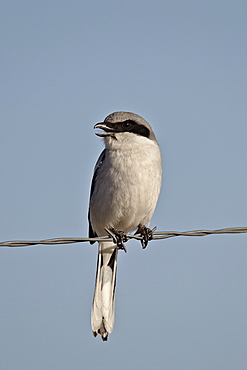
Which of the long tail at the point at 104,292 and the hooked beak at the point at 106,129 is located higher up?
the hooked beak at the point at 106,129

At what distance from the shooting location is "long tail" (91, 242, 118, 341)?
6727mm

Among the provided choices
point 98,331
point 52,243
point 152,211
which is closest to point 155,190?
point 152,211

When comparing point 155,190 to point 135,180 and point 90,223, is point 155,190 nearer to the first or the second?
point 135,180

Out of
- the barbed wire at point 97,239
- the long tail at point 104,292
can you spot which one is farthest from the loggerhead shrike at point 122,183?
the barbed wire at point 97,239

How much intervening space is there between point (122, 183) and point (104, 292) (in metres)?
1.59

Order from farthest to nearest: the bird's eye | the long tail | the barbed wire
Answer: the long tail < the bird's eye < the barbed wire

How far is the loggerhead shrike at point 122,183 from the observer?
6.17 m

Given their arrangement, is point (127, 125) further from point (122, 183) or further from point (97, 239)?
point (97, 239)

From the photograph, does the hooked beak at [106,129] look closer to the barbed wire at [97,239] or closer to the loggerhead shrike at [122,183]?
the loggerhead shrike at [122,183]

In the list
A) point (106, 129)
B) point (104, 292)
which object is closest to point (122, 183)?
point (106, 129)

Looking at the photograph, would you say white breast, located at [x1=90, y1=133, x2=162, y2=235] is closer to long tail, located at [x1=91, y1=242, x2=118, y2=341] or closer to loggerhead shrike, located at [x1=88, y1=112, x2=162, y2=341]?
loggerhead shrike, located at [x1=88, y1=112, x2=162, y2=341]

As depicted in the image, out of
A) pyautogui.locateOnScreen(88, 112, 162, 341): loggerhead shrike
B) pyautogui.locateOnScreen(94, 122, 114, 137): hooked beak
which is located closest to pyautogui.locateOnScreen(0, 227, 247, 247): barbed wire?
pyautogui.locateOnScreen(88, 112, 162, 341): loggerhead shrike

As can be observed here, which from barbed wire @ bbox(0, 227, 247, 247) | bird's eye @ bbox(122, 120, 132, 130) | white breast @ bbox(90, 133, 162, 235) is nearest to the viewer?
barbed wire @ bbox(0, 227, 247, 247)

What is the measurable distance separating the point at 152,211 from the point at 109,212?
54 cm
